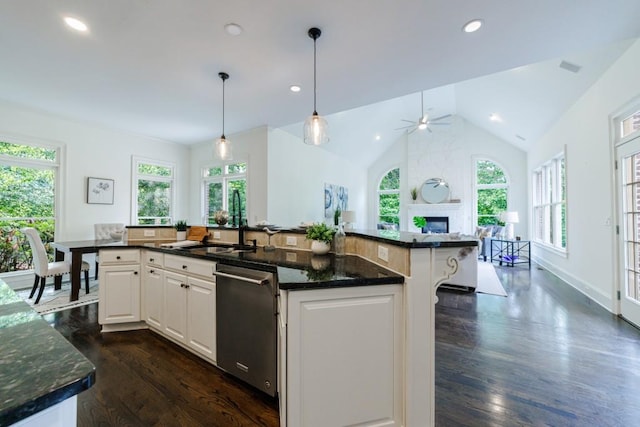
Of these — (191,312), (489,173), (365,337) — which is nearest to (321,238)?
(365,337)

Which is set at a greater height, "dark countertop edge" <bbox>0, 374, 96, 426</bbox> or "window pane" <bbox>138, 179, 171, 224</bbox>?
"window pane" <bbox>138, 179, 171, 224</bbox>

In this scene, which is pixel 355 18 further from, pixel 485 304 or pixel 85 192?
pixel 85 192

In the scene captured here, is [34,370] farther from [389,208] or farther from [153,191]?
[389,208]

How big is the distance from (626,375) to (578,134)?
377cm

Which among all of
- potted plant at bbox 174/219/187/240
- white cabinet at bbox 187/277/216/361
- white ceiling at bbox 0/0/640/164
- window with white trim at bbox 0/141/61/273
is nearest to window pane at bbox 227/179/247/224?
white ceiling at bbox 0/0/640/164

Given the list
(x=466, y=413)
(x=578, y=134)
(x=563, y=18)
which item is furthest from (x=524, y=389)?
(x=578, y=134)

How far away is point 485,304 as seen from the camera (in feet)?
11.6

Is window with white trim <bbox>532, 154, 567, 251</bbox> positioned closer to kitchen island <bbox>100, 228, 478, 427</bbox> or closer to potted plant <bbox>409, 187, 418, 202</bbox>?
potted plant <bbox>409, 187, 418, 202</bbox>

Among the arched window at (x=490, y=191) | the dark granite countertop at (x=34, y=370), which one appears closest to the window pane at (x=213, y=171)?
the dark granite countertop at (x=34, y=370)

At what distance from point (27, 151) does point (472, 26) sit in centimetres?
637

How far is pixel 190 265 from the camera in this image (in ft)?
7.37

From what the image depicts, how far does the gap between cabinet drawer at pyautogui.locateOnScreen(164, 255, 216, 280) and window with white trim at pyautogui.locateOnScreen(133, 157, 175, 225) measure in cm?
Answer: 401

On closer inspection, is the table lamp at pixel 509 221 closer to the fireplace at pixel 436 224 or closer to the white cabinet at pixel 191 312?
the fireplace at pixel 436 224

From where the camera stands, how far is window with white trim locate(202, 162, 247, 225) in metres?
5.70
